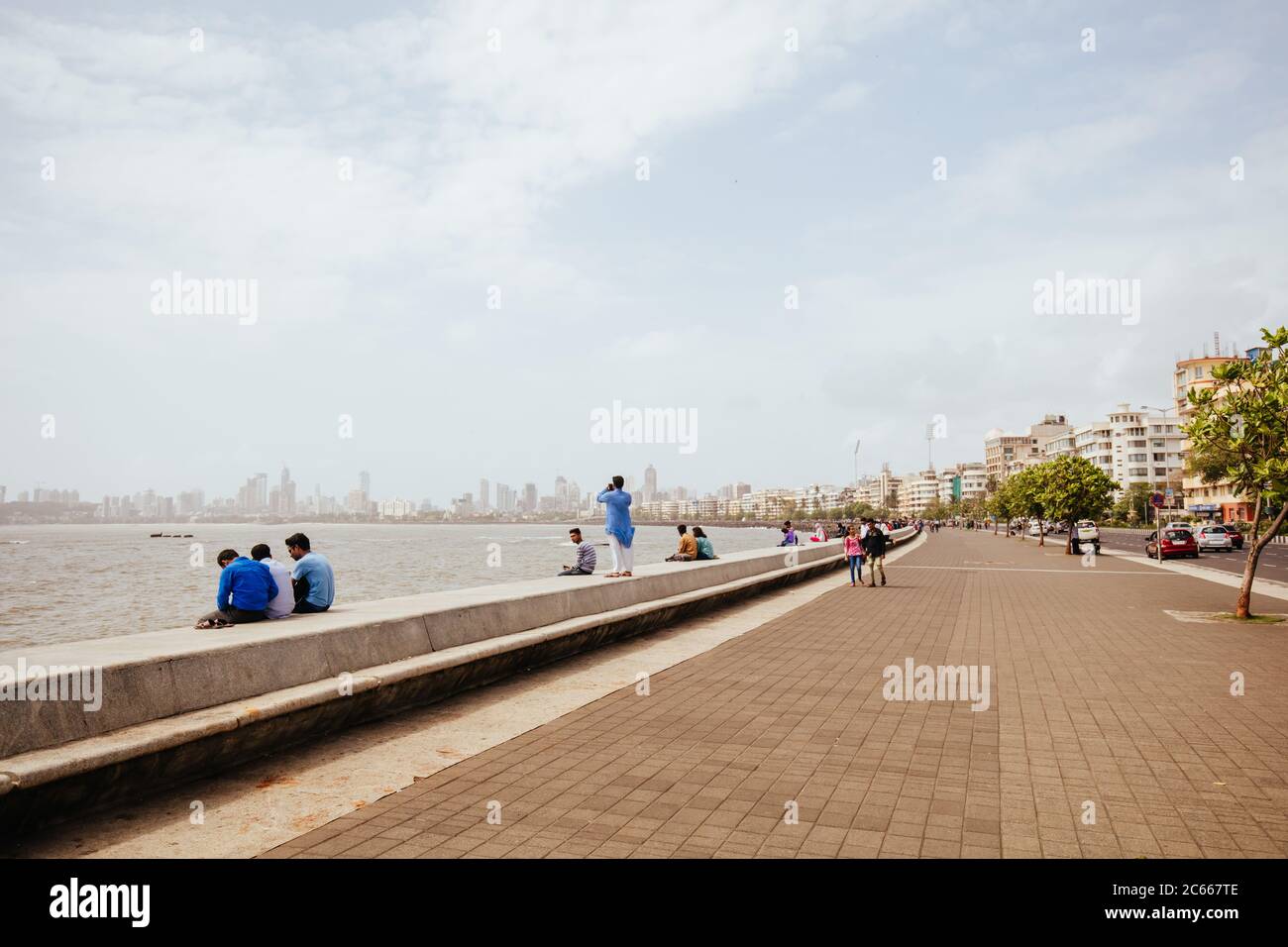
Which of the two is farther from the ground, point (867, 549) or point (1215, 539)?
point (867, 549)

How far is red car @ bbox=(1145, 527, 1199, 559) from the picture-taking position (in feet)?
113

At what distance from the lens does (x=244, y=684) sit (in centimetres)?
541

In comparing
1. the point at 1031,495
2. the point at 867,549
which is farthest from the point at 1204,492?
the point at 867,549

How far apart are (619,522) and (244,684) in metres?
7.15

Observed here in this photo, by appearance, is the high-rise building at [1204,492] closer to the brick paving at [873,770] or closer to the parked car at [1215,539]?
the parked car at [1215,539]

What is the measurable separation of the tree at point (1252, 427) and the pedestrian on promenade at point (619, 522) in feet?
28.0

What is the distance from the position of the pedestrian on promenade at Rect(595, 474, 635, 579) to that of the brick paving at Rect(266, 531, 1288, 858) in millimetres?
2812

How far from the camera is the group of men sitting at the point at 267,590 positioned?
24.1 feet

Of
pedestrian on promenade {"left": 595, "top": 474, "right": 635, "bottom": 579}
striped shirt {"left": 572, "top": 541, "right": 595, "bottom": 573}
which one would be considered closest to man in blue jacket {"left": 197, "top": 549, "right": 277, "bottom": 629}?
pedestrian on promenade {"left": 595, "top": 474, "right": 635, "bottom": 579}

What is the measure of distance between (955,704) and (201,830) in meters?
5.81

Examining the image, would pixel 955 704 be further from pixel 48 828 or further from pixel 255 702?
pixel 48 828

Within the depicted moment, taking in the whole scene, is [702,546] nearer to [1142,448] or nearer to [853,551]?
[853,551]
